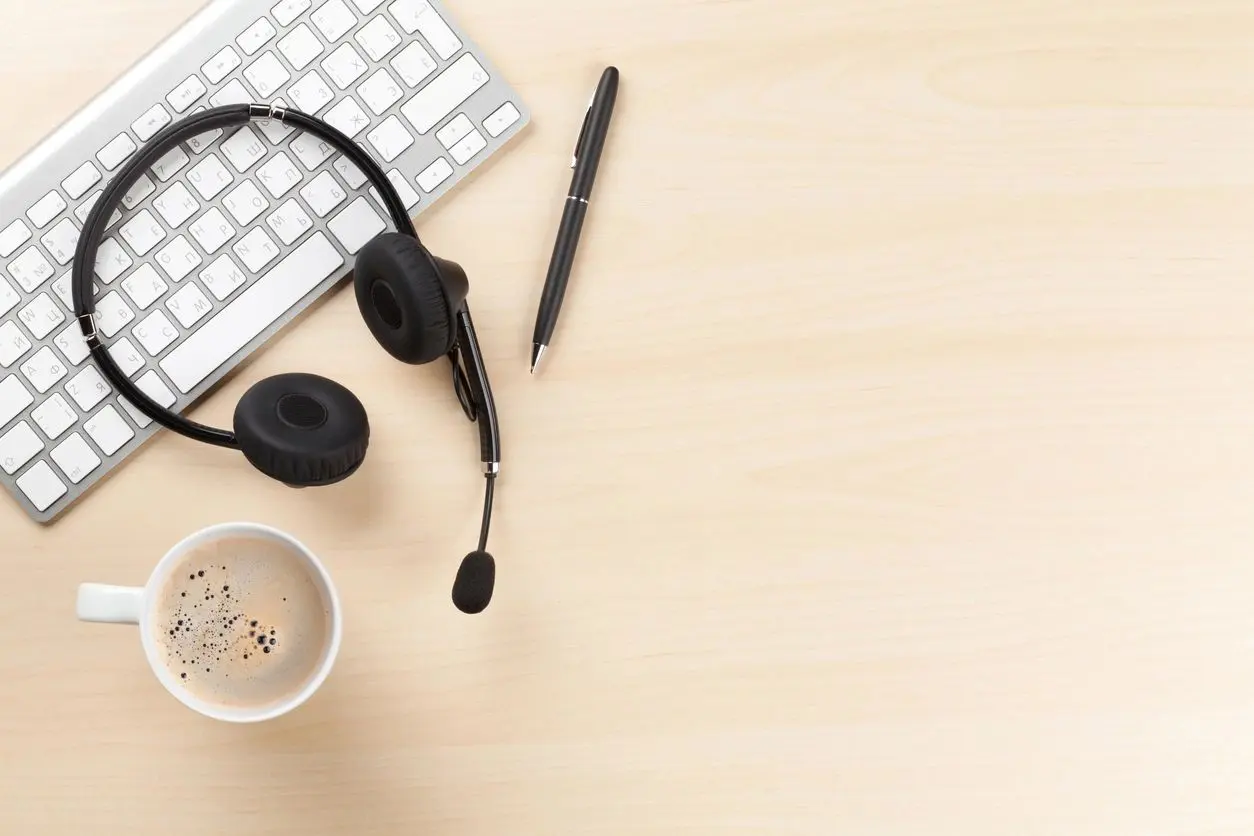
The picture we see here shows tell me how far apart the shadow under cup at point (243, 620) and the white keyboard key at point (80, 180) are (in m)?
0.21

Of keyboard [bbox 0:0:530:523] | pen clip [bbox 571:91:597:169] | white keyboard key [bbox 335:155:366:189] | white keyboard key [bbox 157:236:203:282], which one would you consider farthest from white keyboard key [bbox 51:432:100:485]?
pen clip [bbox 571:91:597:169]

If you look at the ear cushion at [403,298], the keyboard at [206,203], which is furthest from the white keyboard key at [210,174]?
the ear cushion at [403,298]

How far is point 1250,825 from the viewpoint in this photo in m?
0.65

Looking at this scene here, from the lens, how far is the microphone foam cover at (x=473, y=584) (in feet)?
1.91

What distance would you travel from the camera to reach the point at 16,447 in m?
0.59

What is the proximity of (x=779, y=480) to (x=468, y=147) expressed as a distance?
27 cm

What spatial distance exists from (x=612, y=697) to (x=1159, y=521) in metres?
0.35

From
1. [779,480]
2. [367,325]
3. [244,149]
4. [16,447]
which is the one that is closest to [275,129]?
[244,149]

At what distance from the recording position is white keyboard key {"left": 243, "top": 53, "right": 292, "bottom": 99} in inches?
23.7

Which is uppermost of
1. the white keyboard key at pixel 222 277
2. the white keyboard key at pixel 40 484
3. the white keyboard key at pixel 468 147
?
the white keyboard key at pixel 222 277

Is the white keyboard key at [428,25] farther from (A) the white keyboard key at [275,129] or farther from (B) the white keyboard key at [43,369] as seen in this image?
(B) the white keyboard key at [43,369]

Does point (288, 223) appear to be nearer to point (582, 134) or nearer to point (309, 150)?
point (309, 150)

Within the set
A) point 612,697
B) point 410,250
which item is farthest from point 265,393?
point 612,697

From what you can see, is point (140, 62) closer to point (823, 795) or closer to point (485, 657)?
point (485, 657)
